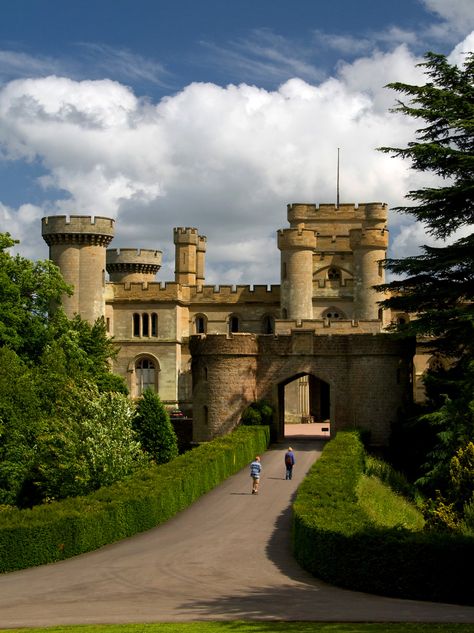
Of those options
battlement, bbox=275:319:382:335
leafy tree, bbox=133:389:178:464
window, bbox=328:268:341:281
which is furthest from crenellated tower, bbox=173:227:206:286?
leafy tree, bbox=133:389:178:464

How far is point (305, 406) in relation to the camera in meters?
61.6

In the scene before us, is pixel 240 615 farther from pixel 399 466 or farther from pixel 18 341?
pixel 18 341

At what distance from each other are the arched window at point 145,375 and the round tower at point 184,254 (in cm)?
1104

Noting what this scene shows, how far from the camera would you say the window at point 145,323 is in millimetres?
67250

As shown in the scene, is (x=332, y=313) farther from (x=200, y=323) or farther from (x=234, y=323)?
(x=200, y=323)

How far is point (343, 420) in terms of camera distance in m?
48.0

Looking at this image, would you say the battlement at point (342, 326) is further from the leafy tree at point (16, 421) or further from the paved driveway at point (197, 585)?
the paved driveway at point (197, 585)

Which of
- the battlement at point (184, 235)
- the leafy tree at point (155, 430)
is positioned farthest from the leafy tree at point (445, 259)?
the battlement at point (184, 235)

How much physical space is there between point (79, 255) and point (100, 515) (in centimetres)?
3839

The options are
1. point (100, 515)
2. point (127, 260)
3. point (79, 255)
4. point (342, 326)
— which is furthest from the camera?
point (127, 260)

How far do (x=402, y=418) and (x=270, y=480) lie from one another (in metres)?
11.2

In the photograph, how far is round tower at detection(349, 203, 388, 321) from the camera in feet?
209

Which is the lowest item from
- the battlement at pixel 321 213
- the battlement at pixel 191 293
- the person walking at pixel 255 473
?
the person walking at pixel 255 473

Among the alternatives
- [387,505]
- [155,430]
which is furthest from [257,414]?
[387,505]
